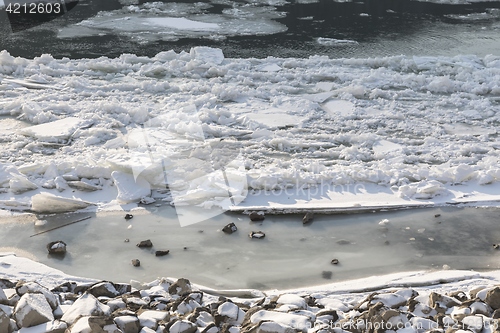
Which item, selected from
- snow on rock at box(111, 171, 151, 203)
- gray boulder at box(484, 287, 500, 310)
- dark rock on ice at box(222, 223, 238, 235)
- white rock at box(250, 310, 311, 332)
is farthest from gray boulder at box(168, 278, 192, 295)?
gray boulder at box(484, 287, 500, 310)

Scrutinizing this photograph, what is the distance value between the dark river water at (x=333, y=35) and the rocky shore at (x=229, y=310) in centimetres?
639

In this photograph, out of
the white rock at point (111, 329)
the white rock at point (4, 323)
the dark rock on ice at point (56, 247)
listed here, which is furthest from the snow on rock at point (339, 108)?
the white rock at point (4, 323)

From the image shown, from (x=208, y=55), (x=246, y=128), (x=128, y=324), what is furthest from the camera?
(x=208, y=55)

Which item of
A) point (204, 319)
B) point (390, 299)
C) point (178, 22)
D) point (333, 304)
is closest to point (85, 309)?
point (204, 319)

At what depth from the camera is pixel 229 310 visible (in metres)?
3.51

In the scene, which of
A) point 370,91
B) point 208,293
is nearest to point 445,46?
point 370,91

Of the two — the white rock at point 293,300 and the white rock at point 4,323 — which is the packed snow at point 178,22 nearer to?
the white rock at point 293,300

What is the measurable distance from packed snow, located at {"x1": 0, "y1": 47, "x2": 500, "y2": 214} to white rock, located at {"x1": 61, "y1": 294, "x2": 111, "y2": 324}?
179cm

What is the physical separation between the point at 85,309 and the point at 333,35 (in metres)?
8.59

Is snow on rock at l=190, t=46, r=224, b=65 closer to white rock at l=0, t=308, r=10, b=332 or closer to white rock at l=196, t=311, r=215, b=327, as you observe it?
white rock at l=196, t=311, r=215, b=327

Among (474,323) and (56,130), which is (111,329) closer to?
Answer: (474,323)

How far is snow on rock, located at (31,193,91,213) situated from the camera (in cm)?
511

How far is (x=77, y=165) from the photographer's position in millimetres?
5594

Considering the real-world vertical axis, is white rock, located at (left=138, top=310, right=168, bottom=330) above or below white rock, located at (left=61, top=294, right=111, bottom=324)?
below
